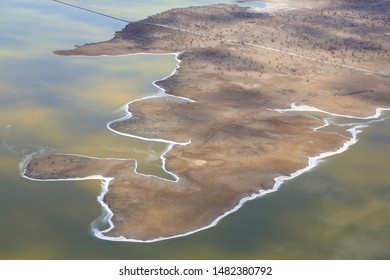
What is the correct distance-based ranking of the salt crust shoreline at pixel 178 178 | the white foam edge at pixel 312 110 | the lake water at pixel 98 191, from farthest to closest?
the white foam edge at pixel 312 110, the salt crust shoreline at pixel 178 178, the lake water at pixel 98 191

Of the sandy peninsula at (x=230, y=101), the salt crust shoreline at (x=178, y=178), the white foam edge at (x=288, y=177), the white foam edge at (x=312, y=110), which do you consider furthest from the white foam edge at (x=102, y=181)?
the white foam edge at (x=312, y=110)

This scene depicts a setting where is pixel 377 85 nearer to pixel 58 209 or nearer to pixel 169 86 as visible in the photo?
pixel 169 86

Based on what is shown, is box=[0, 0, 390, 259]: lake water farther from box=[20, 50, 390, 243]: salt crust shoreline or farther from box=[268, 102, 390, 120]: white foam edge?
box=[268, 102, 390, 120]: white foam edge

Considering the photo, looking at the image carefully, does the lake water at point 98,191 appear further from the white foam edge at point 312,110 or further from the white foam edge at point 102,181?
the white foam edge at point 312,110

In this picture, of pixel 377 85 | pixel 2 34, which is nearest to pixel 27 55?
pixel 2 34

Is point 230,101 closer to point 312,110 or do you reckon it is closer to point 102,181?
point 312,110

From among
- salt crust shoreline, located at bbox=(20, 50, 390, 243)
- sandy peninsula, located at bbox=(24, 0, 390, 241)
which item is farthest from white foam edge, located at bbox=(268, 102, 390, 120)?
sandy peninsula, located at bbox=(24, 0, 390, 241)

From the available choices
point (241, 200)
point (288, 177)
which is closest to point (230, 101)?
point (288, 177)
